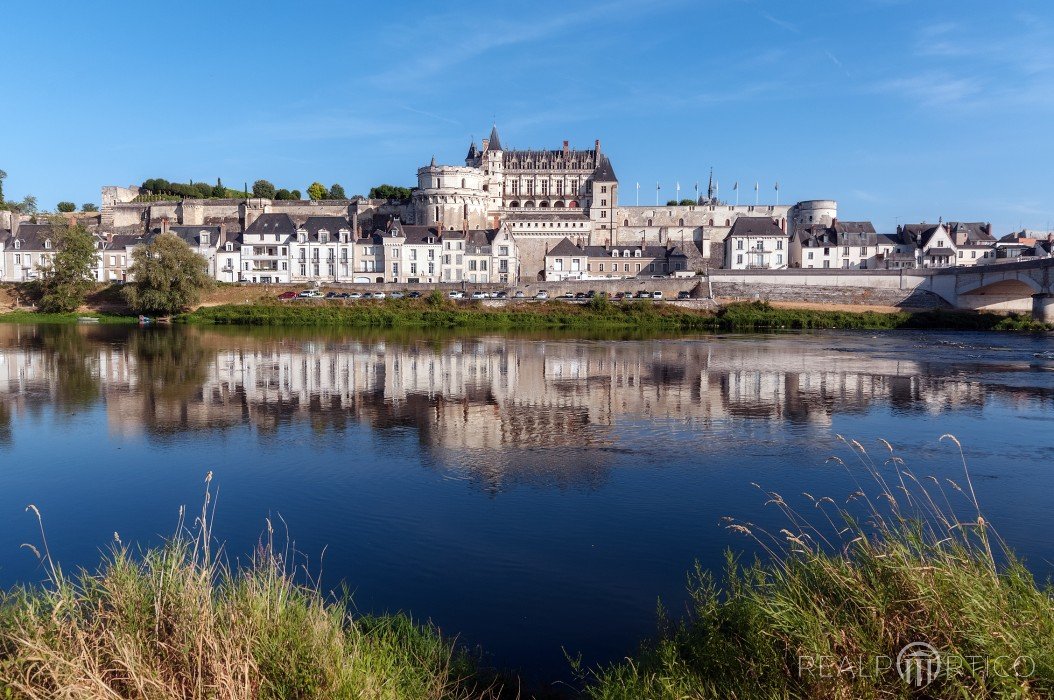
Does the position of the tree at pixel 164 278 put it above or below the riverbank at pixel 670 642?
above

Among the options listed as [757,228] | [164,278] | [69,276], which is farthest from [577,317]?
[69,276]

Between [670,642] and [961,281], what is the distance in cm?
5302

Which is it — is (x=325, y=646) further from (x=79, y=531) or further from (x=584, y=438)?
(x=584, y=438)

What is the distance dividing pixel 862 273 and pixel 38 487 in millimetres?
54561

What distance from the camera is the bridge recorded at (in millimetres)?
42031

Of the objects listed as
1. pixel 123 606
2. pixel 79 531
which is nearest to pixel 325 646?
→ pixel 123 606

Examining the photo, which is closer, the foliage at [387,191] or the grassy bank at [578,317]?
the grassy bank at [578,317]

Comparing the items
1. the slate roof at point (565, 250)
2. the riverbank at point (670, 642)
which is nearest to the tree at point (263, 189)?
the slate roof at point (565, 250)

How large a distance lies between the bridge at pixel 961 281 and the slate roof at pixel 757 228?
952 cm

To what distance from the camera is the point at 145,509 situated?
965 cm

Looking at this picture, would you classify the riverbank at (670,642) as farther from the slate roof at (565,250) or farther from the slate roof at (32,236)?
the slate roof at (32,236)

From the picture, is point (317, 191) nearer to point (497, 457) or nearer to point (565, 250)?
point (565, 250)

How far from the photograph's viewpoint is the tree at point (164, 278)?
145ft

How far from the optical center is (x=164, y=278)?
145 feet
